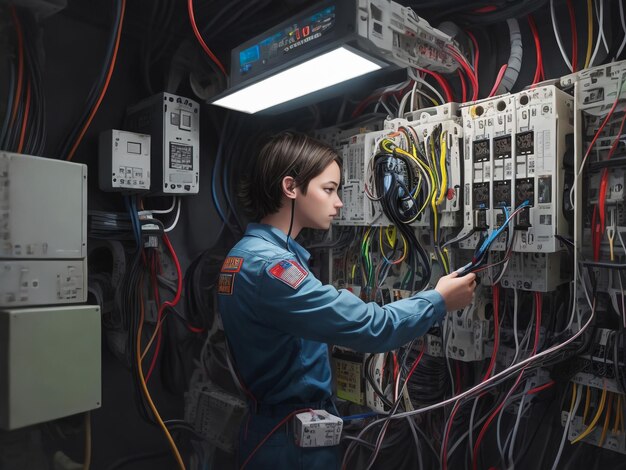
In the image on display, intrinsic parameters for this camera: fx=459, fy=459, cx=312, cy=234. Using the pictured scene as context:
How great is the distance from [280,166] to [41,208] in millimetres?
926

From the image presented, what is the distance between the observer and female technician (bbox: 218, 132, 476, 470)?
1.50 meters

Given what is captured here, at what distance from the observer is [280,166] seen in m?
1.81

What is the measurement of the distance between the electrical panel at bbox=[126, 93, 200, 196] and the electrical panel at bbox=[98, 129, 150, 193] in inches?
2.9

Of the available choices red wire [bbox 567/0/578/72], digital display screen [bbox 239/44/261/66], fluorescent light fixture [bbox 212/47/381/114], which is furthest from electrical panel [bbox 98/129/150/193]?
red wire [bbox 567/0/578/72]

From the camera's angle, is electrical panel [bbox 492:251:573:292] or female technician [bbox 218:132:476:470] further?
electrical panel [bbox 492:251:573:292]

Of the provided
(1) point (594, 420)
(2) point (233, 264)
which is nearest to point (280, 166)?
(2) point (233, 264)

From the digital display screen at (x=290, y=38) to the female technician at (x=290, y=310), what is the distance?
363 millimetres

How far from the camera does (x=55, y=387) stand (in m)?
1.74

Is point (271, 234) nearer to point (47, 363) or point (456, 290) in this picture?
point (456, 290)

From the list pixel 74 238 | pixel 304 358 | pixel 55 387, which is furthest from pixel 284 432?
pixel 74 238

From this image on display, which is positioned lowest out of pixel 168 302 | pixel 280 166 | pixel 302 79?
pixel 168 302

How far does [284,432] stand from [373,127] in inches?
65.2

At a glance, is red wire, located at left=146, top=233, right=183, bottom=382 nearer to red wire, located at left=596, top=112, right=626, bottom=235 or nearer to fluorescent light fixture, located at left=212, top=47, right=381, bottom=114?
fluorescent light fixture, located at left=212, top=47, right=381, bottom=114

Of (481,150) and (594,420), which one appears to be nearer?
(594,420)
